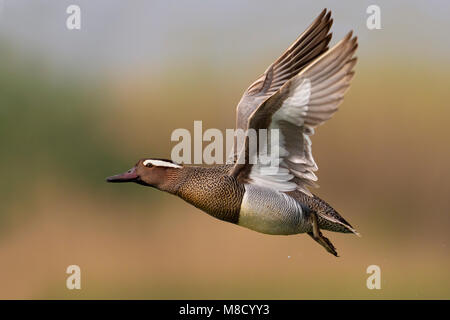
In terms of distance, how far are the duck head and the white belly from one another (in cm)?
31

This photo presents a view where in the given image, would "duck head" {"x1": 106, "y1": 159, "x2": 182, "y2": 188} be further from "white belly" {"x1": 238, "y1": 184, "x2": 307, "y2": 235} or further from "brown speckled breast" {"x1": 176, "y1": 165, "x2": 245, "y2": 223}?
"white belly" {"x1": 238, "y1": 184, "x2": 307, "y2": 235}

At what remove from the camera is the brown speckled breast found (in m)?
2.41

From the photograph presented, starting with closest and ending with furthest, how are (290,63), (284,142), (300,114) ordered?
(300,114) → (284,142) → (290,63)

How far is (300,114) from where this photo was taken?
7.37 ft

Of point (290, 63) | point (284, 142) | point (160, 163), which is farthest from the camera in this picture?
point (290, 63)

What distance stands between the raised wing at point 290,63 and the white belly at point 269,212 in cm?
42

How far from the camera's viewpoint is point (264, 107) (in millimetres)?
2199

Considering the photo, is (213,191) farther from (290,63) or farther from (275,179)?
(290,63)

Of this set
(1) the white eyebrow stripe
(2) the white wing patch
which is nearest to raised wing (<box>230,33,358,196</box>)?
(2) the white wing patch

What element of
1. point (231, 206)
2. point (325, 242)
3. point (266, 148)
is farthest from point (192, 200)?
point (325, 242)

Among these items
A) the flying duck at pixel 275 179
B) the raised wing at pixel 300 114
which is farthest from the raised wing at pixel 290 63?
the raised wing at pixel 300 114

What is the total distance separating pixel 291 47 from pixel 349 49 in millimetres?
599

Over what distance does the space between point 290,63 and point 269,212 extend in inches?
27.4

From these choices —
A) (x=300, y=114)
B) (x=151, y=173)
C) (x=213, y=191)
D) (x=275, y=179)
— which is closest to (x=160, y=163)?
(x=151, y=173)
